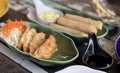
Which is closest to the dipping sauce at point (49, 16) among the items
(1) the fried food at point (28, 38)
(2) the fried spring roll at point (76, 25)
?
(2) the fried spring roll at point (76, 25)

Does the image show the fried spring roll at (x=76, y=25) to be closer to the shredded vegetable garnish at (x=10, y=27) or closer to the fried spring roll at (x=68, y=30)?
the fried spring roll at (x=68, y=30)

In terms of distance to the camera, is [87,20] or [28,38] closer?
[28,38]

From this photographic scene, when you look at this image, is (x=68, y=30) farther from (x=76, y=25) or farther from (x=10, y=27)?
(x=10, y=27)

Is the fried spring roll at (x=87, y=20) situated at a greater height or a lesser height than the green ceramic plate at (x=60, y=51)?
greater

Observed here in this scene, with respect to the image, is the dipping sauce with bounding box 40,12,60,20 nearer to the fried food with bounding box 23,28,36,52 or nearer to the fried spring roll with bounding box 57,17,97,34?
the fried spring roll with bounding box 57,17,97,34

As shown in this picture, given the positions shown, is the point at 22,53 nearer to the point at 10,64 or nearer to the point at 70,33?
the point at 10,64

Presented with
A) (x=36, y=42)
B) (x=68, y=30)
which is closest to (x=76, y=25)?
(x=68, y=30)

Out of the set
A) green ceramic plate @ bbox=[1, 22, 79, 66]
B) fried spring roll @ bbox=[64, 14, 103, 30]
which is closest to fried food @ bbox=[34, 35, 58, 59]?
Answer: green ceramic plate @ bbox=[1, 22, 79, 66]
